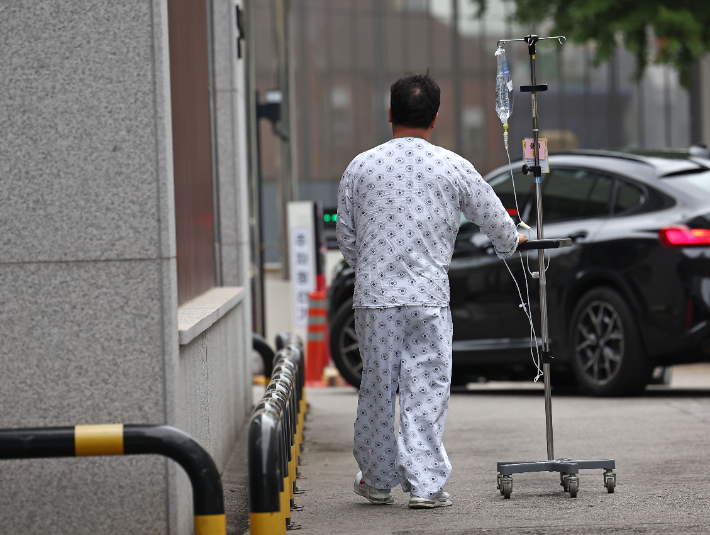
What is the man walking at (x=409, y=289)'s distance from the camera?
16.9ft

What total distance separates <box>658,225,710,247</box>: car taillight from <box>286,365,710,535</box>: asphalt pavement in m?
1.11

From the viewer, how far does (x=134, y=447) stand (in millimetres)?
3646

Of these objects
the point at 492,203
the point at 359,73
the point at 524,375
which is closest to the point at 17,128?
the point at 492,203

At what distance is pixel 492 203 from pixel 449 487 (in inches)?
52.8

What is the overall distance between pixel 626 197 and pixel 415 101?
13.3ft

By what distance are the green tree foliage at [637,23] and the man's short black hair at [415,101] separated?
10.7 metres

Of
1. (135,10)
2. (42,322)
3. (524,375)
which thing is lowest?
(524,375)

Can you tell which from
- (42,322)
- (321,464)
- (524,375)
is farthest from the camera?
(524,375)

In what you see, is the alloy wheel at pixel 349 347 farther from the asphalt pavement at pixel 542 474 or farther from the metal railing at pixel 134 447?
the metal railing at pixel 134 447

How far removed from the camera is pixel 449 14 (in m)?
33.2

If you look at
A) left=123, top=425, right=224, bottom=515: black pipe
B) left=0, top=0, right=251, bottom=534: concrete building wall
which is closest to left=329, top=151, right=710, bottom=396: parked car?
Answer: left=0, top=0, right=251, bottom=534: concrete building wall

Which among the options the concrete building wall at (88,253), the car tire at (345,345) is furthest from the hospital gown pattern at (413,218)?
the car tire at (345,345)

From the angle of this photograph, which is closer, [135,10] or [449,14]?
[135,10]

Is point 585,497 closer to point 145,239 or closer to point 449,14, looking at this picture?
point 145,239
